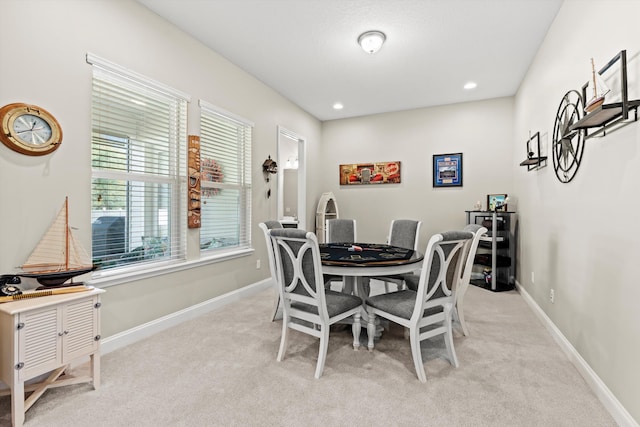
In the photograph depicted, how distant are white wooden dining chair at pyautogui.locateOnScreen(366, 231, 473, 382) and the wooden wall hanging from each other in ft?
6.51

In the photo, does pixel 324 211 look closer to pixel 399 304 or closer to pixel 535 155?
pixel 535 155

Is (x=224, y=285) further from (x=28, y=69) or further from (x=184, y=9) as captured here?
(x=184, y=9)

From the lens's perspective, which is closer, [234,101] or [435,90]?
[234,101]

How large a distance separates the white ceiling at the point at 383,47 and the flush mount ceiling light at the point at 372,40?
0.15 ft

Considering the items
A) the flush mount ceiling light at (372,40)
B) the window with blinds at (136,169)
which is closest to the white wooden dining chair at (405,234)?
the flush mount ceiling light at (372,40)

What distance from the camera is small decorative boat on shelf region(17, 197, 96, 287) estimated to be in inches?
75.5

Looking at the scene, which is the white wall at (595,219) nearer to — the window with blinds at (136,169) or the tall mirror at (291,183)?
the window with blinds at (136,169)

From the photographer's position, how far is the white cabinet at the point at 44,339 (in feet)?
5.15

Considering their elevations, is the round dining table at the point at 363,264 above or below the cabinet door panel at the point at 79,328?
above

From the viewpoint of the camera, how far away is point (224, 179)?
3.67 metres

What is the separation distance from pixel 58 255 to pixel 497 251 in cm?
515

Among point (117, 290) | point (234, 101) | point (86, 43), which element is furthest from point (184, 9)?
point (117, 290)

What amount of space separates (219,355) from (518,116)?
15.9 ft

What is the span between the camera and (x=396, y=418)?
165 centimetres
